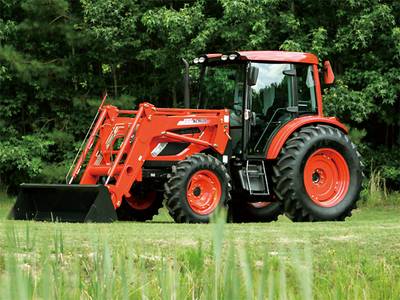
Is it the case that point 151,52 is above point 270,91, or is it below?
above

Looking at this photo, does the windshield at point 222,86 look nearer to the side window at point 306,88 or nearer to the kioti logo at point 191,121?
the kioti logo at point 191,121

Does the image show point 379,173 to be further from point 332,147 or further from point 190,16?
point 332,147

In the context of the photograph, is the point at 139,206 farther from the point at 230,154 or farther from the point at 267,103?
the point at 267,103

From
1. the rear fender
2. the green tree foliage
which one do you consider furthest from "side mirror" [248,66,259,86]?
the green tree foliage

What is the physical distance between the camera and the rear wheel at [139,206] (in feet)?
38.6

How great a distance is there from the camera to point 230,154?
1128cm

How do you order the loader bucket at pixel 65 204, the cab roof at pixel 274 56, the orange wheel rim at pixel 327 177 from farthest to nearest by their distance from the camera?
the cab roof at pixel 274 56
the orange wheel rim at pixel 327 177
the loader bucket at pixel 65 204

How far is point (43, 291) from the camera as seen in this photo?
57.2 inches

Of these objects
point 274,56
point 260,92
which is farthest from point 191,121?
point 274,56

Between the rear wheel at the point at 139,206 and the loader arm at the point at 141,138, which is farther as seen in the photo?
the rear wheel at the point at 139,206

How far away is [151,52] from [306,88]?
29.3ft

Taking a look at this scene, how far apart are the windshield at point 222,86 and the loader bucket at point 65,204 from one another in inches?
89.8

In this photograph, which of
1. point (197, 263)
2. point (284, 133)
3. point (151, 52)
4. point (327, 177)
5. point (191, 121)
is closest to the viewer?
point (197, 263)

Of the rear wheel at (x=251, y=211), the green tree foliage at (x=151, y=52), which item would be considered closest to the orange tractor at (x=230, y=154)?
the rear wheel at (x=251, y=211)
